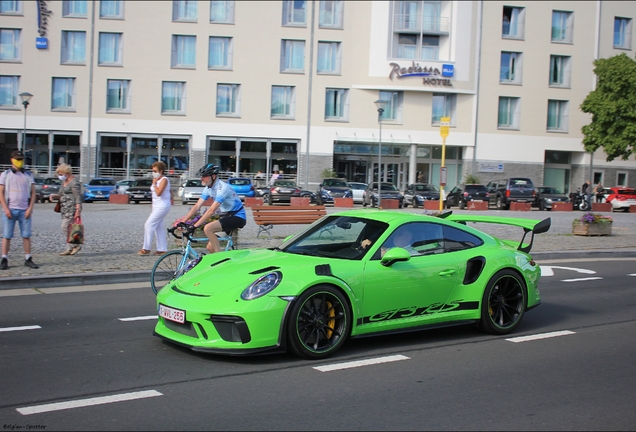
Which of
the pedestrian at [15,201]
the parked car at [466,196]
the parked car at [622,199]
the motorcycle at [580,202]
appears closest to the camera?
the pedestrian at [15,201]

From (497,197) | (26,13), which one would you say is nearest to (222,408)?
(497,197)

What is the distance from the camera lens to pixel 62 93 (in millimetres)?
47469

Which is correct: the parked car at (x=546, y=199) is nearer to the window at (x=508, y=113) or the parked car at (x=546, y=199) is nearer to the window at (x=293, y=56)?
the window at (x=508, y=113)

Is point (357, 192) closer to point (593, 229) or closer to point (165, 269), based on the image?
point (593, 229)

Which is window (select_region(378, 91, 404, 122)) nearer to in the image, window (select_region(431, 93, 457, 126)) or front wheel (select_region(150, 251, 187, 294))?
window (select_region(431, 93, 457, 126))

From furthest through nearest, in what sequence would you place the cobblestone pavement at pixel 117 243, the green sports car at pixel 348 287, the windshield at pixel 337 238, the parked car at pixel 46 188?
the parked car at pixel 46 188 → the cobblestone pavement at pixel 117 243 → the windshield at pixel 337 238 → the green sports car at pixel 348 287

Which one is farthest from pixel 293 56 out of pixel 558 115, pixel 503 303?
pixel 503 303

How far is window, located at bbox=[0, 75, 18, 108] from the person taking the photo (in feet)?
154

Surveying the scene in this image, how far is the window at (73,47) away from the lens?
47.3 metres

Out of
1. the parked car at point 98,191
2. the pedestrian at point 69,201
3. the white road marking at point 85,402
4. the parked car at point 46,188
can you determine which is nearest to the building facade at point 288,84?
the parked car at point 98,191

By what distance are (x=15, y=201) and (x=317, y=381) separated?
298 inches

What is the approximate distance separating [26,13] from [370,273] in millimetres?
47460

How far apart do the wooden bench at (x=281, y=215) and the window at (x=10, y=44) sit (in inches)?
1472

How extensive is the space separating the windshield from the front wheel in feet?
9.13
